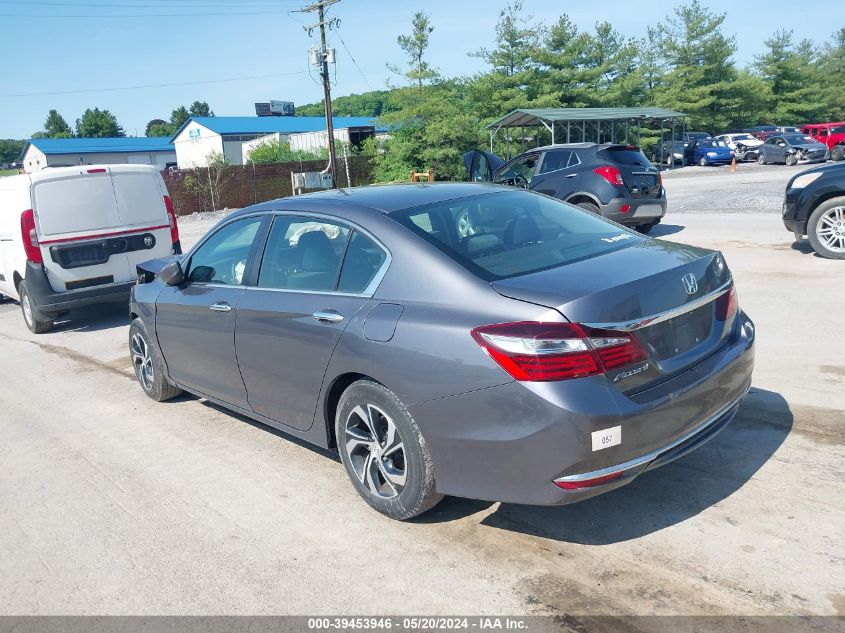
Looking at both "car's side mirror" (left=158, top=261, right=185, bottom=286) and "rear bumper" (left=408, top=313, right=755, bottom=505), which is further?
"car's side mirror" (left=158, top=261, right=185, bottom=286)

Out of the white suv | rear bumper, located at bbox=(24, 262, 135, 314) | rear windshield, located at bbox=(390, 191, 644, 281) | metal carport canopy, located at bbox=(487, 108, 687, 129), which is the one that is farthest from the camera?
the white suv

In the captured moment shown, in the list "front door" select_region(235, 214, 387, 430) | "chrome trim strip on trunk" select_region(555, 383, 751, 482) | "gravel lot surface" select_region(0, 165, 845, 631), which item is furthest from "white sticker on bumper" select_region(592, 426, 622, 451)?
"front door" select_region(235, 214, 387, 430)

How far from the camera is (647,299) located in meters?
3.28

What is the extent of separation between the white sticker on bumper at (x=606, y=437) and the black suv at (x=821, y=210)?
7807 mm

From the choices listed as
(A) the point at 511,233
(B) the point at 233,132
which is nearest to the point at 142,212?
(A) the point at 511,233

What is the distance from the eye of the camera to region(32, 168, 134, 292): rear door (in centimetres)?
903

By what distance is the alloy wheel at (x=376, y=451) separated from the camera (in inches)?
145

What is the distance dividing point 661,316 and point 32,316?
866 cm

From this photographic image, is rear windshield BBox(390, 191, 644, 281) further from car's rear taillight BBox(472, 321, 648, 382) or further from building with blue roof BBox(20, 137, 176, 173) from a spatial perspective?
building with blue roof BBox(20, 137, 176, 173)

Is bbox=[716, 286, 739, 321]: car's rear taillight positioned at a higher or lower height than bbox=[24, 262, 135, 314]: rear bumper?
higher

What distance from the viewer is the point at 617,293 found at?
127 inches

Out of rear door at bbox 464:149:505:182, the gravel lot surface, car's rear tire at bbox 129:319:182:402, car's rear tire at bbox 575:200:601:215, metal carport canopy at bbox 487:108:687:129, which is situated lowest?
the gravel lot surface

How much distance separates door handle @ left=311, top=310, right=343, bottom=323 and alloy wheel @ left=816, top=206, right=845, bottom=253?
7.91 metres

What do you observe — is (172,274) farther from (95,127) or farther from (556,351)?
(95,127)
